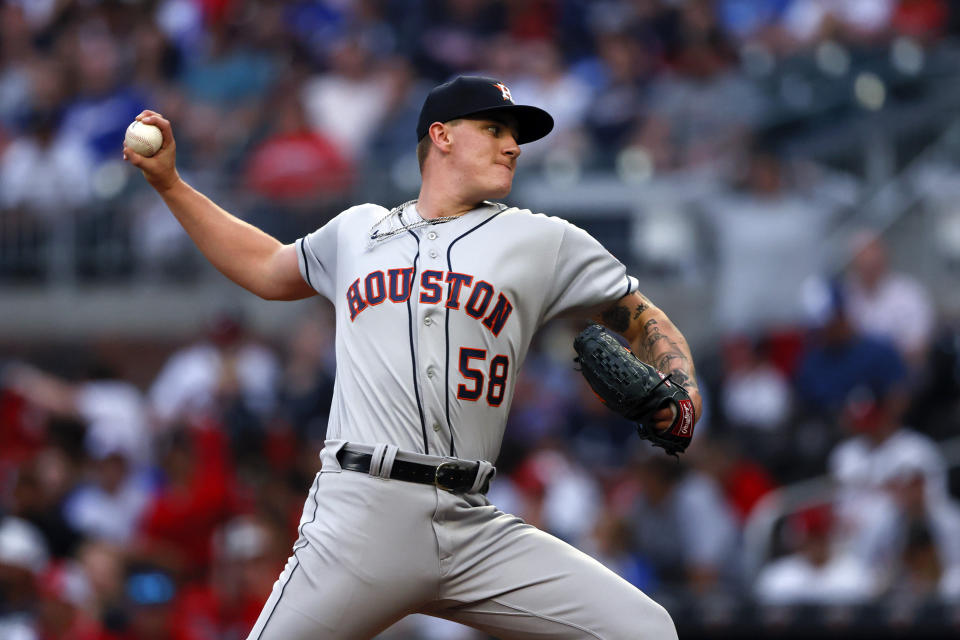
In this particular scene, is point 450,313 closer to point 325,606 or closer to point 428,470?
point 428,470

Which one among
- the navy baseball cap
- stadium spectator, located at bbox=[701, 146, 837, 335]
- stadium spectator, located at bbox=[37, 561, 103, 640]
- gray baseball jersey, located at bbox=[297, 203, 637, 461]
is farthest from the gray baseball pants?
stadium spectator, located at bbox=[701, 146, 837, 335]

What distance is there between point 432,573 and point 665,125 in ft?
22.6

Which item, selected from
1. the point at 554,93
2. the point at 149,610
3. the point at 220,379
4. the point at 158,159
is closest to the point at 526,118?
the point at 158,159

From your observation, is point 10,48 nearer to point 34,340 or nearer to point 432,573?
point 34,340

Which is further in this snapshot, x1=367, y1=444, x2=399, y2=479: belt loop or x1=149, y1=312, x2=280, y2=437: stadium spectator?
x1=149, y1=312, x2=280, y2=437: stadium spectator

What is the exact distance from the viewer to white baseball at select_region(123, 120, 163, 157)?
161 inches

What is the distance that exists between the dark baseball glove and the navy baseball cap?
655 mm

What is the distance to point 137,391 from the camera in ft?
34.6

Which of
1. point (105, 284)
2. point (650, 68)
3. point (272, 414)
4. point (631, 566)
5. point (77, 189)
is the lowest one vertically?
point (631, 566)

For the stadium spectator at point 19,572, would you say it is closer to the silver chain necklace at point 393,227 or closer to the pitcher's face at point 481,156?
the silver chain necklace at point 393,227

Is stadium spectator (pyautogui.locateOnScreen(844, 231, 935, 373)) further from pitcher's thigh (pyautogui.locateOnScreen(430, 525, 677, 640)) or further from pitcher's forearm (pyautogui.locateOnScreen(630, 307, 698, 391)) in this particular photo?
pitcher's thigh (pyautogui.locateOnScreen(430, 525, 677, 640))

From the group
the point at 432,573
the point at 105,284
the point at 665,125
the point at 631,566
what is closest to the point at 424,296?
the point at 432,573

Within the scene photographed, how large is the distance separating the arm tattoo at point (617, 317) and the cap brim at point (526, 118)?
0.53m

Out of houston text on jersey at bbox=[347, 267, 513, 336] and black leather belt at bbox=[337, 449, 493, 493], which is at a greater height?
houston text on jersey at bbox=[347, 267, 513, 336]
